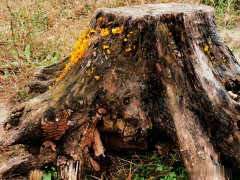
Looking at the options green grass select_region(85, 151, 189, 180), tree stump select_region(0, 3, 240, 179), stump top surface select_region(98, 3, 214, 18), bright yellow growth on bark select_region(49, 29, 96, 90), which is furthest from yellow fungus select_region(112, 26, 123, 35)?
green grass select_region(85, 151, 189, 180)

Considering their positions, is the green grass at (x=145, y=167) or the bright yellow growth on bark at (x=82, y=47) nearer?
the green grass at (x=145, y=167)

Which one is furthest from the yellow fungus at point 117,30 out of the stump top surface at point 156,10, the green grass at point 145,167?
the green grass at point 145,167

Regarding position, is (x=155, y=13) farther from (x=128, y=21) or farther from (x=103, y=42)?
(x=103, y=42)

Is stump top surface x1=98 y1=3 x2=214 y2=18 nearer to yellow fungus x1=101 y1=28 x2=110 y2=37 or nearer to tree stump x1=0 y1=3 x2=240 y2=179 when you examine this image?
tree stump x1=0 y1=3 x2=240 y2=179

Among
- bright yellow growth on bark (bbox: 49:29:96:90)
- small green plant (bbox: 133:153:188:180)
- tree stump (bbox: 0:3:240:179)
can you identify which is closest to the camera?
tree stump (bbox: 0:3:240:179)

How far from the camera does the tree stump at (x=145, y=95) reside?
2.81 m

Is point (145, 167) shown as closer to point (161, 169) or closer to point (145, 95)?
point (161, 169)

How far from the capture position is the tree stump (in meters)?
2.81

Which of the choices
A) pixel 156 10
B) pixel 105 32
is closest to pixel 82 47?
pixel 105 32

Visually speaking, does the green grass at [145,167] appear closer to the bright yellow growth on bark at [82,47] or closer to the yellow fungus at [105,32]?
the bright yellow growth on bark at [82,47]

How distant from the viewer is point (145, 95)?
3006mm

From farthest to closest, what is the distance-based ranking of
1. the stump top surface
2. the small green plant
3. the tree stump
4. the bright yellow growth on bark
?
the bright yellow growth on bark → the small green plant → the stump top surface → the tree stump

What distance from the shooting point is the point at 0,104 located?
16.0 feet

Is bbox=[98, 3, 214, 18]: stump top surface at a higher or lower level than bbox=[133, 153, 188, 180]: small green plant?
higher
